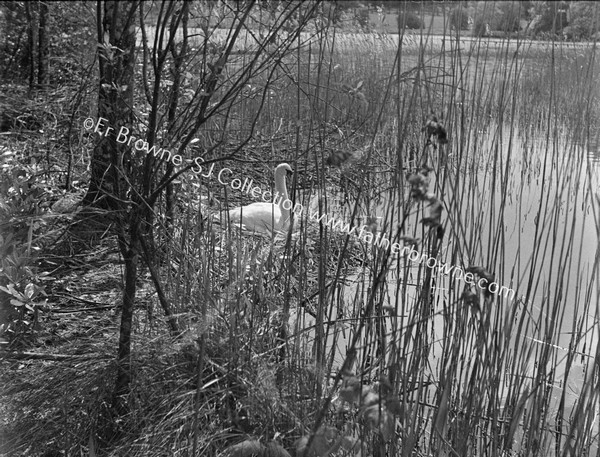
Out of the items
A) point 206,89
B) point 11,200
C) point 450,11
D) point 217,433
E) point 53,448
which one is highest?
point 450,11

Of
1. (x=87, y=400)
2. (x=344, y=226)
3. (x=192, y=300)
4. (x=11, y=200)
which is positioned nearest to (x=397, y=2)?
(x=192, y=300)

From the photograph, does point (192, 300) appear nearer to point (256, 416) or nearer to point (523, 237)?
point (256, 416)

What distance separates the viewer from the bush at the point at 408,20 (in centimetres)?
150

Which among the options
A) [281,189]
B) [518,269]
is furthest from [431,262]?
[281,189]

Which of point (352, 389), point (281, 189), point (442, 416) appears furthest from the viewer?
point (281, 189)

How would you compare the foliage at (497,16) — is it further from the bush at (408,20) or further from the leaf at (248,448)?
the leaf at (248,448)

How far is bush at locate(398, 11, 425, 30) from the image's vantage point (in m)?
1.50

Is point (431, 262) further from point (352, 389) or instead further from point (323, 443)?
point (352, 389)

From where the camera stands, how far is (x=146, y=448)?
1497 millimetres

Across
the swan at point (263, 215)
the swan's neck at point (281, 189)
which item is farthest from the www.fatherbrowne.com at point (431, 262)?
the swan's neck at point (281, 189)

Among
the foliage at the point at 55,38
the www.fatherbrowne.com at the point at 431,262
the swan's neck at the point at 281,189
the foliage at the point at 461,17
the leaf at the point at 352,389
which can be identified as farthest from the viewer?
the foliage at the point at 55,38

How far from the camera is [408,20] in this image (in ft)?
6.07

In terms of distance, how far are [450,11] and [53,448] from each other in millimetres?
1265

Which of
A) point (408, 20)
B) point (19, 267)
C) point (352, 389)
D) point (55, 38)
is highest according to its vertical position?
point (408, 20)
